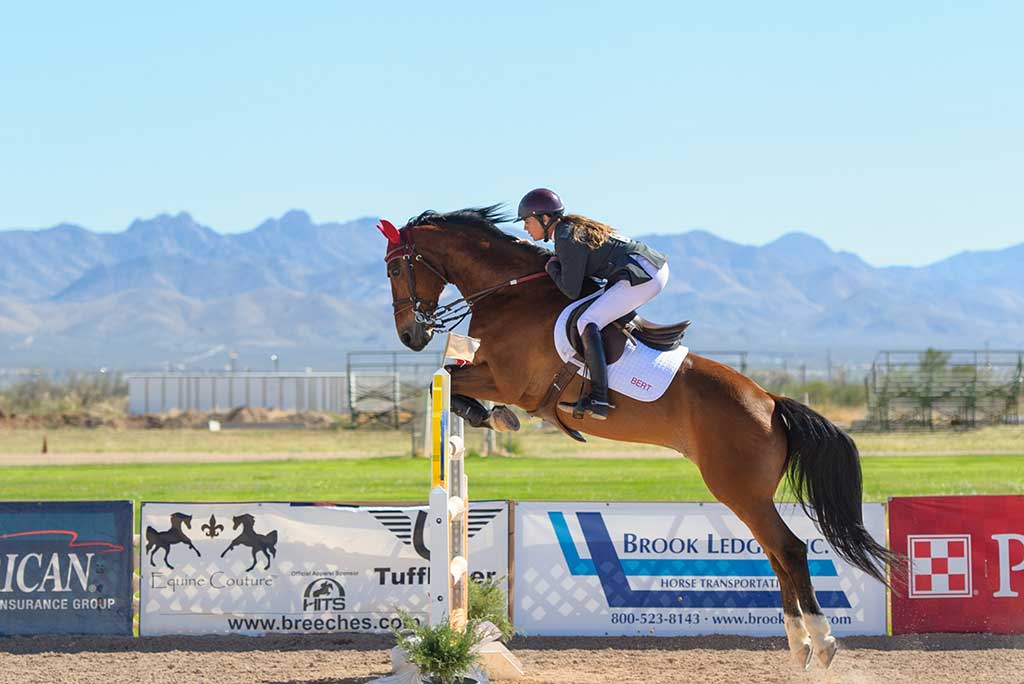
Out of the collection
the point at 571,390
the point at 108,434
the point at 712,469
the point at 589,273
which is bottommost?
the point at 108,434

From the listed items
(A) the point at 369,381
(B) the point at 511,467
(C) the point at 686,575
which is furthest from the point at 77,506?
(A) the point at 369,381

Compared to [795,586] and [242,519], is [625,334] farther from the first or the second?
[242,519]

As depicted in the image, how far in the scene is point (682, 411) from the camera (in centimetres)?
808

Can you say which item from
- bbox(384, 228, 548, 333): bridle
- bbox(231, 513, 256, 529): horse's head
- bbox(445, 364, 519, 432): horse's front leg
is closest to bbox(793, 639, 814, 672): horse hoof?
bbox(445, 364, 519, 432): horse's front leg

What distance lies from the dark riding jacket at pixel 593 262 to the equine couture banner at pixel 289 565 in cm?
312

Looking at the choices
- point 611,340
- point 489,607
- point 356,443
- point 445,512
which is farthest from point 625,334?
point 356,443

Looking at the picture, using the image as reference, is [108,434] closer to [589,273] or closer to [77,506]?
[77,506]

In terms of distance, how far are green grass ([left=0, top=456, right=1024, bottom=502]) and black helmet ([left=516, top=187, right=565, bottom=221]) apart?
29.7ft

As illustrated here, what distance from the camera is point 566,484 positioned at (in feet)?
71.3

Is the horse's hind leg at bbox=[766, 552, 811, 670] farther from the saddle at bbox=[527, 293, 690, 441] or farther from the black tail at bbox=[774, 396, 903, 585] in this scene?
the saddle at bbox=[527, 293, 690, 441]

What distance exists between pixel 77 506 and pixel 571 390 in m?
4.76

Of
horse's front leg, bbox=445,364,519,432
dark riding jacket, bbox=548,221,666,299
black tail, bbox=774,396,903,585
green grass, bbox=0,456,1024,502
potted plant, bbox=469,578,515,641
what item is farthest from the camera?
green grass, bbox=0,456,1024,502

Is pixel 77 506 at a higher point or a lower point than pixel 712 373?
lower

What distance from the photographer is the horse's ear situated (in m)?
8.54
